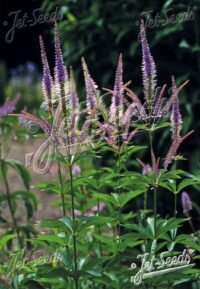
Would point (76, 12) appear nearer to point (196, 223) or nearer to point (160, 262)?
point (196, 223)

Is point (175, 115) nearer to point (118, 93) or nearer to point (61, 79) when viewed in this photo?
point (118, 93)

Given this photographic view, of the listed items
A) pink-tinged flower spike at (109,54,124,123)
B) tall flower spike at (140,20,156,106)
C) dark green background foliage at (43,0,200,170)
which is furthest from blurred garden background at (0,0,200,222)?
tall flower spike at (140,20,156,106)

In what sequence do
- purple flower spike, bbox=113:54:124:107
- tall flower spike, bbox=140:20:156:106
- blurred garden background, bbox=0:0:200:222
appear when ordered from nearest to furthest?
tall flower spike, bbox=140:20:156:106
purple flower spike, bbox=113:54:124:107
blurred garden background, bbox=0:0:200:222

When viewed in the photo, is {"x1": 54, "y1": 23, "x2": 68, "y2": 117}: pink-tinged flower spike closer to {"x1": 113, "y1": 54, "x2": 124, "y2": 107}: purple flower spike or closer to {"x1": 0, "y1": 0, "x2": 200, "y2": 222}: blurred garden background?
{"x1": 113, "y1": 54, "x2": 124, "y2": 107}: purple flower spike

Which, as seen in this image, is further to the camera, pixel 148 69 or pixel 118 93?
pixel 118 93

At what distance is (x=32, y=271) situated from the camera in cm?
299

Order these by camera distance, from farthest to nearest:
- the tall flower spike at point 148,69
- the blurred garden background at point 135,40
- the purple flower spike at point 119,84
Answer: the blurred garden background at point 135,40 < the purple flower spike at point 119,84 < the tall flower spike at point 148,69

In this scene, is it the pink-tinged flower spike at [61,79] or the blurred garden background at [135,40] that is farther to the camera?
the blurred garden background at [135,40]

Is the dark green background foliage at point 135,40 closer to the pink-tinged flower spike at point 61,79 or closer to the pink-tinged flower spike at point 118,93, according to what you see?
the pink-tinged flower spike at point 118,93

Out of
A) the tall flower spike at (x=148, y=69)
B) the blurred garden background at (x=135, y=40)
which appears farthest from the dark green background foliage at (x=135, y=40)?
the tall flower spike at (x=148, y=69)

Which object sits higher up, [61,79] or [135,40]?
[135,40]

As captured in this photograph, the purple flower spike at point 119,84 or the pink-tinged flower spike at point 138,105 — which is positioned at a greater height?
the purple flower spike at point 119,84

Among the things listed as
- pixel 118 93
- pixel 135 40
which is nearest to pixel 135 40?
pixel 135 40

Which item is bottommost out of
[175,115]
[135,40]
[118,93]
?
[175,115]
